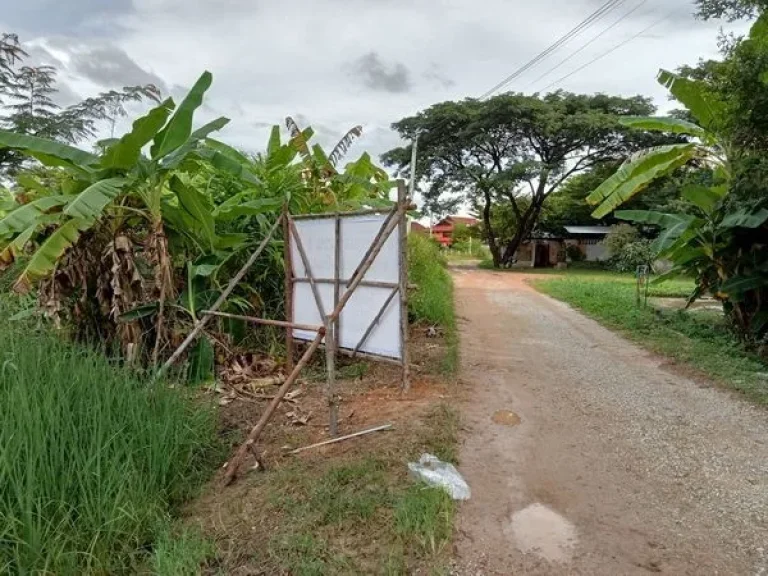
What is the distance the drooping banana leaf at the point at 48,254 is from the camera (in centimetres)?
448

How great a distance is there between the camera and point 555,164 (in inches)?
977

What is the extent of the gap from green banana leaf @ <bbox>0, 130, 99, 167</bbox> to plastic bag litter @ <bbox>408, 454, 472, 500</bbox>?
157 inches

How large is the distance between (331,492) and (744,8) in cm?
770

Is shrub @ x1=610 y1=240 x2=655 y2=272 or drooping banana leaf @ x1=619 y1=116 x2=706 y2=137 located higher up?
drooping banana leaf @ x1=619 y1=116 x2=706 y2=137

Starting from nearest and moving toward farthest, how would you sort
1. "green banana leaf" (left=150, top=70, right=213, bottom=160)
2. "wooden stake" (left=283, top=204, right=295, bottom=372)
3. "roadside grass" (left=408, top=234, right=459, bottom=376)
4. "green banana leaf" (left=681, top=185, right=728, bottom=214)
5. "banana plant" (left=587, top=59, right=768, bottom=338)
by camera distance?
"green banana leaf" (left=150, top=70, right=213, bottom=160), "wooden stake" (left=283, top=204, right=295, bottom=372), "roadside grass" (left=408, top=234, right=459, bottom=376), "banana plant" (left=587, top=59, right=768, bottom=338), "green banana leaf" (left=681, top=185, right=728, bottom=214)

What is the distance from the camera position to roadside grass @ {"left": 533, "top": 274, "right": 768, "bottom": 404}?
602cm

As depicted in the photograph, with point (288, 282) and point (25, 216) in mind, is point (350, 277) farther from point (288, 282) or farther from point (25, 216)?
point (25, 216)

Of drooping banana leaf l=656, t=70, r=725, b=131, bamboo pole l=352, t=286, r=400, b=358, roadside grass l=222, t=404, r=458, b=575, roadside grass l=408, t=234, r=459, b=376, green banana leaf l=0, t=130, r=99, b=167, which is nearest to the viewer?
roadside grass l=222, t=404, r=458, b=575

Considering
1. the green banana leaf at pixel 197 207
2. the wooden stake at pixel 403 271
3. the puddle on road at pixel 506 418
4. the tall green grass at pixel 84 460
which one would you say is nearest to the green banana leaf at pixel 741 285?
the puddle on road at pixel 506 418

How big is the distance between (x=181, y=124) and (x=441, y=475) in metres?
3.90

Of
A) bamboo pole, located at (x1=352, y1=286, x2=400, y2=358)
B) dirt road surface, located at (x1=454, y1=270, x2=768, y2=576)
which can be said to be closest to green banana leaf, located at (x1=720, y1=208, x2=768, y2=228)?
dirt road surface, located at (x1=454, y1=270, x2=768, y2=576)

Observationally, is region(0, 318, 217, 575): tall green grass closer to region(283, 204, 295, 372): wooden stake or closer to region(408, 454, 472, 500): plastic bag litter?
region(408, 454, 472, 500): plastic bag litter

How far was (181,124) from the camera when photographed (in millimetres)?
4977

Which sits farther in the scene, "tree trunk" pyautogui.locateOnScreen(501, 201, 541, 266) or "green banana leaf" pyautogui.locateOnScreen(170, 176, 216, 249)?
"tree trunk" pyautogui.locateOnScreen(501, 201, 541, 266)
